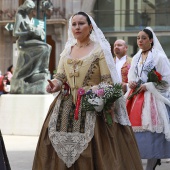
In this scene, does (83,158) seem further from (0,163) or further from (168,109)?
(168,109)

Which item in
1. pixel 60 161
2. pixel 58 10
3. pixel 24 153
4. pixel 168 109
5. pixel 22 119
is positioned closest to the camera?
pixel 60 161

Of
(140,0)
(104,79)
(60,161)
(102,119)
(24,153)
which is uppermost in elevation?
(140,0)

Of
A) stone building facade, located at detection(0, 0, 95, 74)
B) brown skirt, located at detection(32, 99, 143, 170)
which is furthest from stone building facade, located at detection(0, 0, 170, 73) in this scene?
brown skirt, located at detection(32, 99, 143, 170)

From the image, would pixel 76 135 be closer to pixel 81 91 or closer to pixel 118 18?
pixel 81 91

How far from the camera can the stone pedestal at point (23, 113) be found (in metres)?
10.6

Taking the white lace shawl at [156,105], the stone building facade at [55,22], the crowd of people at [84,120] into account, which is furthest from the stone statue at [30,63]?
the stone building facade at [55,22]

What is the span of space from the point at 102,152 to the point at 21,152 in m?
3.87

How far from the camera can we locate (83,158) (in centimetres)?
451

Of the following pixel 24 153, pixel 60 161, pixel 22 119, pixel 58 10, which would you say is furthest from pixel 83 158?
pixel 58 10

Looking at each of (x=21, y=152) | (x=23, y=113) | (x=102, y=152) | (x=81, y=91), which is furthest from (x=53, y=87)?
(x=23, y=113)

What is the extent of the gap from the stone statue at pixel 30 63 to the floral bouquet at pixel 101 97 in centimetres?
645

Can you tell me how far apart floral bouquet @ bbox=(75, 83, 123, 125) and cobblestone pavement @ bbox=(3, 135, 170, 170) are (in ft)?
7.67

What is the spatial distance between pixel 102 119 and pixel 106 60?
49 centimetres

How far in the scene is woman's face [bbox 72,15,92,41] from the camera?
474 cm
